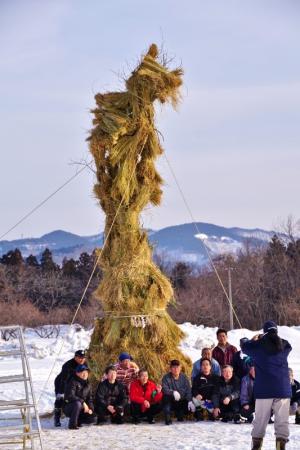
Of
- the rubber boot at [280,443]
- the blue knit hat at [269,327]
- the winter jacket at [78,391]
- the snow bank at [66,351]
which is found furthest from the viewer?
the snow bank at [66,351]

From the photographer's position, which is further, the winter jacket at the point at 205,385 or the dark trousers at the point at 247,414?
the winter jacket at the point at 205,385

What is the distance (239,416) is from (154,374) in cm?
137

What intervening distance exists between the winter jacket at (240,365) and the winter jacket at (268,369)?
262 centimetres

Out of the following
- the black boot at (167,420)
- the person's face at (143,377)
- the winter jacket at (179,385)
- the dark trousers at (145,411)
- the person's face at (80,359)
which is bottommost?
the black boot at (167,420)

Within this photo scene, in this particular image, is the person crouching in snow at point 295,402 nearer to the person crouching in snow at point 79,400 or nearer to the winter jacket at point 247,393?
the winter jacket at point 247,393

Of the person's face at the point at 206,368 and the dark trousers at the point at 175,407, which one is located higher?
the person's face at the point at 206,368

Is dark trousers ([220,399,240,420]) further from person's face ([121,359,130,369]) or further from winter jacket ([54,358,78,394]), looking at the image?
winter jacket ([54,358,78,394])

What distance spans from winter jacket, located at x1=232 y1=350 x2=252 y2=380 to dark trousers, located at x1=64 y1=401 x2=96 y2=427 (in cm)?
196

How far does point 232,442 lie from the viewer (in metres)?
9.71

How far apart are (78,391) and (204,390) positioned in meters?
1.58

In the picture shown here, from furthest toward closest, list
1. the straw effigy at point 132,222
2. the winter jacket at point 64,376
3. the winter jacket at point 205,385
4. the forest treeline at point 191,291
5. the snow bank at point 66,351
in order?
the forest treeline at point 191,291 < the snow bank at point 66,351 < the straw effigy at point 132,222 < the winter jacket at point 64,376 < the winter jacket at point 205,385

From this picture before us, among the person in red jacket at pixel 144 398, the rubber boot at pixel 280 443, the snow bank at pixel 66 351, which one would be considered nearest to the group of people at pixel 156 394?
the person in red jacket at pixel 144 398

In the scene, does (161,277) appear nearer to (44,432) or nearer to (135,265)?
(135,265)

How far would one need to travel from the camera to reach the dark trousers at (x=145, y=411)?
1137cm
